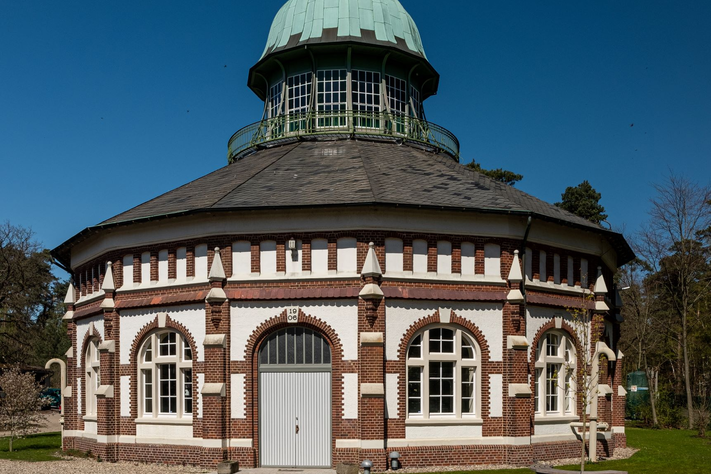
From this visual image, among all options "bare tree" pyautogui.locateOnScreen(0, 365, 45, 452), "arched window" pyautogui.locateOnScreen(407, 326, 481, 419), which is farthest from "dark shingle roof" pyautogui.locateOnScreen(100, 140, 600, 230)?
"bare tree" pyautogui.locateOnScreen(0, 365, 45, 452)

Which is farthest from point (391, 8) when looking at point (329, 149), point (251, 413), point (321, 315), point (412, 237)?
point (251, 413)

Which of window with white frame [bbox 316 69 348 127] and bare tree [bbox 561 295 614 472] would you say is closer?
bare tree [bbox 561 295 614 472]

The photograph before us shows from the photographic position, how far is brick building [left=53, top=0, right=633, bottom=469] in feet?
74.3

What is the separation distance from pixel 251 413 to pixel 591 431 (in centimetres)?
1059

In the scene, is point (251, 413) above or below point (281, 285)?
below

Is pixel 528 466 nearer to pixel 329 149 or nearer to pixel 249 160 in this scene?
pixel 329 149

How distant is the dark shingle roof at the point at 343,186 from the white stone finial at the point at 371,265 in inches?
54.3

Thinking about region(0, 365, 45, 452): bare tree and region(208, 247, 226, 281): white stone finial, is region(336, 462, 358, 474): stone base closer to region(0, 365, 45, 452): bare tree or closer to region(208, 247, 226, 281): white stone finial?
region(208, 247, 226, 281): white stone finial

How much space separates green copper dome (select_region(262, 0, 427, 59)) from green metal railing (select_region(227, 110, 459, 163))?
3099 millimetres

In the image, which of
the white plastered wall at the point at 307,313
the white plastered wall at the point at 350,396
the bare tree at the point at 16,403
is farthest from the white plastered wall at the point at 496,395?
the bare tree at the point at 16,403

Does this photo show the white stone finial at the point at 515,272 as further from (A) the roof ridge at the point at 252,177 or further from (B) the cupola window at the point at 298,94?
(B) the cupola window at the point at 298,94

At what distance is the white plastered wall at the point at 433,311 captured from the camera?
22719 mm

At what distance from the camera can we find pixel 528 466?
23203 millimetres

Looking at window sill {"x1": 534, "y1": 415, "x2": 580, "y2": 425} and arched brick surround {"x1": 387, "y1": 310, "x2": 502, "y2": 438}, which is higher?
arched brick surround {"x1": 387, "y1": 310, "x2": 502, "y2": 438}
